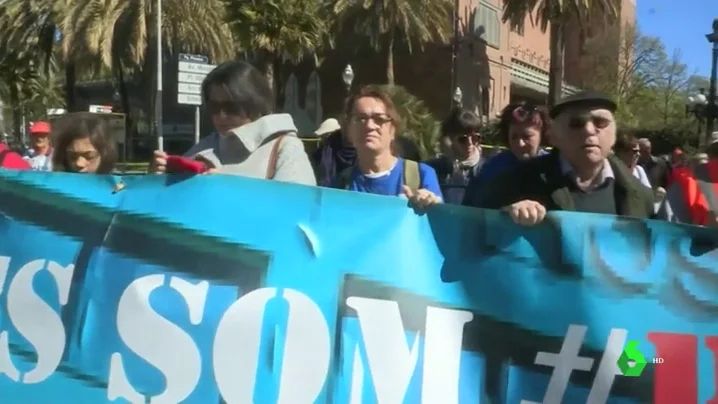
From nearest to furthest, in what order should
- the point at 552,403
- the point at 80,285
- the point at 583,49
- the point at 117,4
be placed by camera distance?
the point at 552,403
the point at 80,285
the point at 117,4
the point at 583,49

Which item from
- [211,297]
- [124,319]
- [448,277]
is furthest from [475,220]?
[124,319]

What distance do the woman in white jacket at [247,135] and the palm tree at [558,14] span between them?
23.9m

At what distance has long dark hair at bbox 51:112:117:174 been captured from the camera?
11.8ft

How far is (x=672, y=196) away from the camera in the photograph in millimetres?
2910

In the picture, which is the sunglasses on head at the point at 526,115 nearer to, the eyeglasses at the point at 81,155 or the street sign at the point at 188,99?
the eyeglasses at the point at 81,155

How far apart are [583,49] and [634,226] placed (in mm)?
49190

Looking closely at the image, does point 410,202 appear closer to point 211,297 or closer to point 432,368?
point 432,368

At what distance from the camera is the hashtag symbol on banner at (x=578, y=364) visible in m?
2.59

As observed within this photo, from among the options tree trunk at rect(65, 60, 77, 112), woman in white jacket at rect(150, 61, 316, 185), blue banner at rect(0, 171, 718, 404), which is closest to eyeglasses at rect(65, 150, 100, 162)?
blue banner at rect(0, 171, 718, 404)

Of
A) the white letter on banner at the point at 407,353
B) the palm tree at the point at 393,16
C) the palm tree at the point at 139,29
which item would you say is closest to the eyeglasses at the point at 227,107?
the white letter on banner at the point at 407,353

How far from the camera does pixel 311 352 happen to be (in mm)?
2779

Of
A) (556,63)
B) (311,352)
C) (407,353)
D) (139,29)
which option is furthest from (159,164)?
(556,63)

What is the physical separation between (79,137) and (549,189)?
2027 millimetres

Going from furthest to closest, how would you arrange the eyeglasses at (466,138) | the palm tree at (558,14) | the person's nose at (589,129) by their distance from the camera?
1. the palm tree at (558,14)
2. the eyeglasses at (466,138)
3. the person's nose at (589,129)
